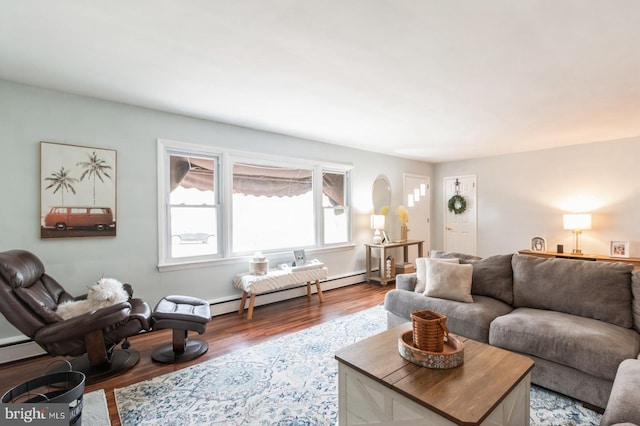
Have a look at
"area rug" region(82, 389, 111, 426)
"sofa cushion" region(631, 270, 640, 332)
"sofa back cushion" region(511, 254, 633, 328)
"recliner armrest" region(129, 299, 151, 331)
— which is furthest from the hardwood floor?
"sofa cushion" region(631, 270, 640, 332)

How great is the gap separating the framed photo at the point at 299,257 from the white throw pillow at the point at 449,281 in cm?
193

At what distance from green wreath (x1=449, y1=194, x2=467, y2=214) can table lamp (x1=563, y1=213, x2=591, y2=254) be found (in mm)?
1855

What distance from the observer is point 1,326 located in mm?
2607

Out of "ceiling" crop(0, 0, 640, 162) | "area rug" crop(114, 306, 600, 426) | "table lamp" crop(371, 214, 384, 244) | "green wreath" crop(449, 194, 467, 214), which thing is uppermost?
"ceiling" crop(0, 0, 640, 162)

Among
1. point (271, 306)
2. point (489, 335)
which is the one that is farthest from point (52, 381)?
point (489, 335)

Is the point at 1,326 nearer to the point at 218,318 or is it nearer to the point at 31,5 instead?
the point at 218,318

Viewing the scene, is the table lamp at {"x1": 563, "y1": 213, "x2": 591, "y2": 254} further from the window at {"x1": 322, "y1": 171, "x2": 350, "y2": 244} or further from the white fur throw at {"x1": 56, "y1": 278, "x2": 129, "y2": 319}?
the white fur throw at {"x1": 56, "y1": 278, "x2": 129, "y2": 319}

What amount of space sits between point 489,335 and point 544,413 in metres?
0.56

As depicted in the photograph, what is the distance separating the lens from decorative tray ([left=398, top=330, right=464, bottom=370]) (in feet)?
5.09

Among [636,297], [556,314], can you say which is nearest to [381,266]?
[556,314]

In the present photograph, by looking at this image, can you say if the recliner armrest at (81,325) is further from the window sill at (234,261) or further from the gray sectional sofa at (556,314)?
the gray sectional sofa at (556,314)

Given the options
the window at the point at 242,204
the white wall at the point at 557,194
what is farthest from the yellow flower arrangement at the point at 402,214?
the white wall at the point at 557,194

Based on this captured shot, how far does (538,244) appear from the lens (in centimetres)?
542

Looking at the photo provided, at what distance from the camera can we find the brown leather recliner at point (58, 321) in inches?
82.5
